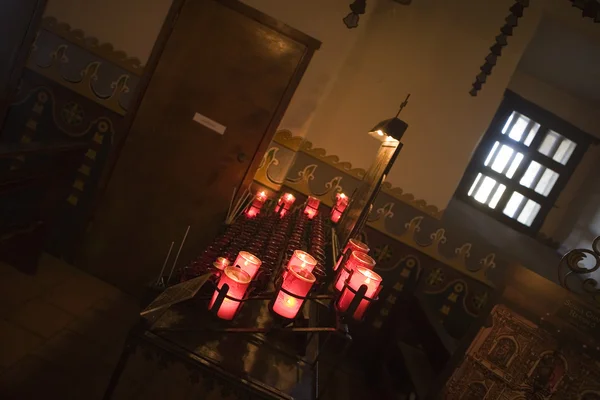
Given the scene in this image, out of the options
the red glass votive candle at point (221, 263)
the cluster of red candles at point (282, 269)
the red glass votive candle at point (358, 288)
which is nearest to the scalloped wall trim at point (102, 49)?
the cluster of red candles at point (282, 269)

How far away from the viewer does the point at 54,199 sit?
366 centimetres

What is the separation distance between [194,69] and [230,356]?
8.53 ft

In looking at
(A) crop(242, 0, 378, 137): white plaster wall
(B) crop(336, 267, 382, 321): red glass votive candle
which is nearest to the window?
(A) crop(242, 0, 378, 137): white plaster wall

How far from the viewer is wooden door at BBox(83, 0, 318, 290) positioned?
359 centimetres

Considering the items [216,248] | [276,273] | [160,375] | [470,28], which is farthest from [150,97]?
[470,28]

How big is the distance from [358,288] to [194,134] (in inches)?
90.6

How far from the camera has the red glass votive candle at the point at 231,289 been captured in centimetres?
184

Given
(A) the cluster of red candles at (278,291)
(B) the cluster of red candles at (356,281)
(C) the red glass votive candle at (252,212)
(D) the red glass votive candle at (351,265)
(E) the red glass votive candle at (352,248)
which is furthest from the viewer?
(C) the red glass votive candle at (252,212)

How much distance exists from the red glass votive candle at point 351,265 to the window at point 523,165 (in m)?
3.12

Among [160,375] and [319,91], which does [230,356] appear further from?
[319,91]

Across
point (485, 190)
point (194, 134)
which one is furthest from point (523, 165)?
point (194, 134)

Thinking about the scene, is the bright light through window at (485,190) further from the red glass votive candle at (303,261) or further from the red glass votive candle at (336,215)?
the red glass votive candle at (303,261)

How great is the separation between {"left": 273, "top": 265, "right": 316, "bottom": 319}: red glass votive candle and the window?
3614 millimetres

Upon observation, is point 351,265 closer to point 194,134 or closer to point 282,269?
point 282,269
